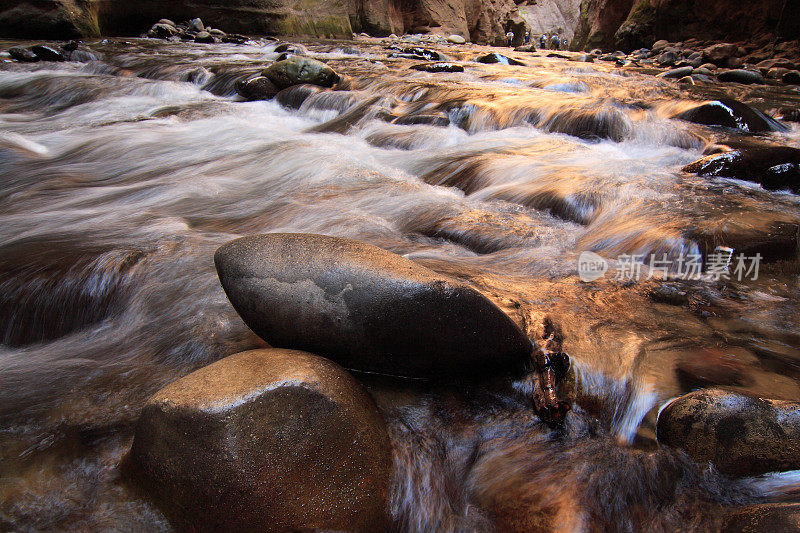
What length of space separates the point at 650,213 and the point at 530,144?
83.7 inches

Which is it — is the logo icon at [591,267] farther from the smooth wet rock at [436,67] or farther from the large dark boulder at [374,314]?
the smooth wet rock at [436,67]

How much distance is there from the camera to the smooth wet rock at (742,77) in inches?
351

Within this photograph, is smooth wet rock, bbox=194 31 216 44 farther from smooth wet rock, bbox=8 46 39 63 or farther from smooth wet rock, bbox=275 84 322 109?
smooth wet rock, bbox=275 84 322 109

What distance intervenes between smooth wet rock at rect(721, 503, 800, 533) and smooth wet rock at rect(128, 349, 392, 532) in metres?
0.95

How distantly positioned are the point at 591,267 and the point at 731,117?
4.11 m

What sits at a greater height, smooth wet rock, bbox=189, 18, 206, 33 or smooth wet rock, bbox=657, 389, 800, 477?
smooth wet rock, bbox=189, 18, 206, 33

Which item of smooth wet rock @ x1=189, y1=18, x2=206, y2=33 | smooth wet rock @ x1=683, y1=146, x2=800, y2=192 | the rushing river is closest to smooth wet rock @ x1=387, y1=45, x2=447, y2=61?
smooth wet rock @ x1=189, y1=18, x2=206, y2=33

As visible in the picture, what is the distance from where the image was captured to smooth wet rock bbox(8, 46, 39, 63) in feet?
29.5

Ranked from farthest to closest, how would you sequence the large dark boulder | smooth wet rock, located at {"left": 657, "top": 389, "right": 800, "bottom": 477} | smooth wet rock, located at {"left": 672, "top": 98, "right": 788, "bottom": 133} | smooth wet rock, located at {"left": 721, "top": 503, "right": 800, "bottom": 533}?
1. smooth wet rock, located at {"left": 672, "top": 98, "right": 788, "bottom": 133}
2. the large dark boulder
3. smooth wet rock, located at {"left": 657, "top": 389, "right": 800, "bottom": 477}
4. smooth wet rock, located at {"left": 721, "top": 503, "right": 800, "bottom": 533}

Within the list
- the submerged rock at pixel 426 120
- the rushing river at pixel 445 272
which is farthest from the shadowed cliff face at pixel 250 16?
the submerged rock at pixel 426 120

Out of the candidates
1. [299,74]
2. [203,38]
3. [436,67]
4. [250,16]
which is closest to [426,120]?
[299,74]

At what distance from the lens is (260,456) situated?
133 cm

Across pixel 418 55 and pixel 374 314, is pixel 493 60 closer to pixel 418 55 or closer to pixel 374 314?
pixel 418 55

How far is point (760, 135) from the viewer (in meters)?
5.10
